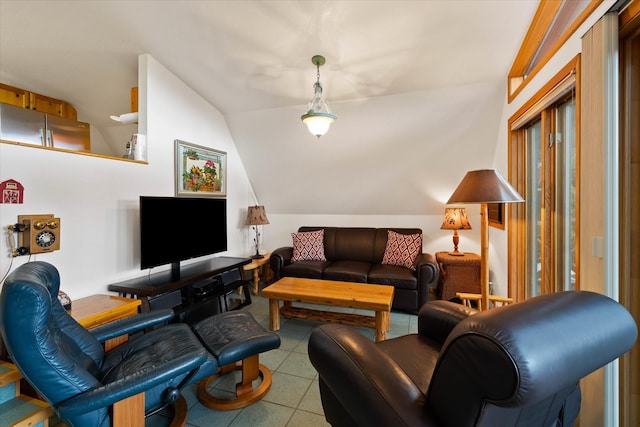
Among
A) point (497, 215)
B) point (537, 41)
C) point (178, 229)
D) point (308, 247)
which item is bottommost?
point (308, 247)

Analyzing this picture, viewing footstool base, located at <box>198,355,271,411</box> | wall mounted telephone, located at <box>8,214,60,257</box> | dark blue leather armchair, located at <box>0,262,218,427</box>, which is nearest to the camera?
dark blue leather armchair, located at <box>0,262,218,427</box>

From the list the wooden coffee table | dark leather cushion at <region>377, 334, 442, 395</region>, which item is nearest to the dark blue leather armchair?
dark leather cushion at <region>377, 334, 442, 395</region>

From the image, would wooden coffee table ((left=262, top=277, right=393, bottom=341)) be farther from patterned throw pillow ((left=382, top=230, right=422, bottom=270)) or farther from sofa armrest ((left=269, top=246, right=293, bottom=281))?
patterned throw pillow ((left=382, top=230, right=422, bottom=270))

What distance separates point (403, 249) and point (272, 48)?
108 inches

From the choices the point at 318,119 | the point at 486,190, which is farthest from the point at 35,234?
the point at 486,190

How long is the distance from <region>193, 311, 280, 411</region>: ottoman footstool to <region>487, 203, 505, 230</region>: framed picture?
8.66 feet

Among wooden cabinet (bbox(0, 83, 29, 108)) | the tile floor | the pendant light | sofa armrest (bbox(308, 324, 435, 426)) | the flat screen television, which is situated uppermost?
wooden cabinet (bbox(0, 83, 29, 108))

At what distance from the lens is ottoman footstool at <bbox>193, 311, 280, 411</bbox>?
5.48 feet

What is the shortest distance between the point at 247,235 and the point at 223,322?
2475mm

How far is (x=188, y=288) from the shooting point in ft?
8.75

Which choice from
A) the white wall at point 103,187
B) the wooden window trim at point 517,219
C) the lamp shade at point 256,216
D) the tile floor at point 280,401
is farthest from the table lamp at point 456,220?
the white wall at point 103,187

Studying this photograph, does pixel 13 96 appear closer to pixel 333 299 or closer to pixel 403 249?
pixel 333 299

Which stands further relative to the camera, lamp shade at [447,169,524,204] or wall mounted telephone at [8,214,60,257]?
wall mounted telephone at [8,214,60,257]

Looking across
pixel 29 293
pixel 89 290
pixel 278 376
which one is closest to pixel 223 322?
pixel 278 376
